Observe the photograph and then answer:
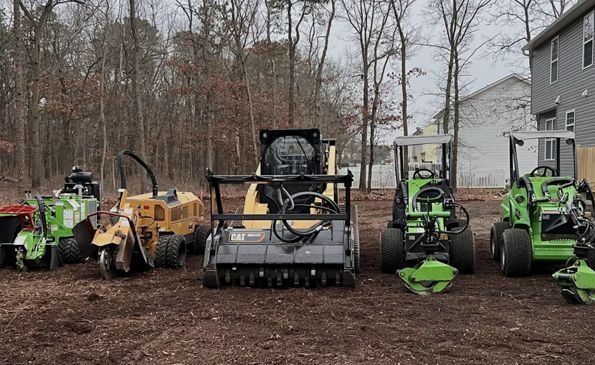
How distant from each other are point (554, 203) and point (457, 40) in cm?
2144

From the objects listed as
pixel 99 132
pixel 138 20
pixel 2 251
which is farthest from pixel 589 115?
pixel 99 132

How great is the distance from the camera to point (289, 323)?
17.1 ft

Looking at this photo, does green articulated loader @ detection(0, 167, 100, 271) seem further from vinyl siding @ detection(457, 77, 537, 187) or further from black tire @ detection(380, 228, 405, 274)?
vinyl siding @ detection(457, 77, 537, 187)

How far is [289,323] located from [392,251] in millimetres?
2743

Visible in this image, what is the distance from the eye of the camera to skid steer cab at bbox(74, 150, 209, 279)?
24.2 feet

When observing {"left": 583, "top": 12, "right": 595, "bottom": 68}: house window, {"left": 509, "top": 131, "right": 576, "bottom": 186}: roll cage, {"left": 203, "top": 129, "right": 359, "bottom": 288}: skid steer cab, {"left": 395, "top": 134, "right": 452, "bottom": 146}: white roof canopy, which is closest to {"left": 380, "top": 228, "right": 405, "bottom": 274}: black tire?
{"left": 203, "top": 129, "right": 359, "bottom": 288}: skid steer cab

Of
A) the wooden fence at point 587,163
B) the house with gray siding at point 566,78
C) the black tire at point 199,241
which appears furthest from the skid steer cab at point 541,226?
the house with gray siding at point 566,78

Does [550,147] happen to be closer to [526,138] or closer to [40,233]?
[526,138]

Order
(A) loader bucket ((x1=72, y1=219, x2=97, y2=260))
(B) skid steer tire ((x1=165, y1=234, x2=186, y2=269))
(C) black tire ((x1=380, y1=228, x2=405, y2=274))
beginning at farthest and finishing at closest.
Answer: (B) skid steer tire ((x1=165, y1=234, x2=186, y2=269))
(A) loader bucket ((x1=72, y1=219, x2=97, y2=260))
(C) black tire ((x1=380, y1=228, x2=405, y2=274))

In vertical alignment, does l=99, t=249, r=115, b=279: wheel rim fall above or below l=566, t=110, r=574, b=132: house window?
below

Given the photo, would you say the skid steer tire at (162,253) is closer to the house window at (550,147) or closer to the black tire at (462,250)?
the black tire at (462,250)

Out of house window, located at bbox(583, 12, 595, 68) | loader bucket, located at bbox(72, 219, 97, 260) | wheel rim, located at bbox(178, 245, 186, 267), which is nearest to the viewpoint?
loader bucket, located at bbox(72, 219, 97, 260)

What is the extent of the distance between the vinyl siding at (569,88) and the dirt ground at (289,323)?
12.2 meters

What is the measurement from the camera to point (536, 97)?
74.1 feet
